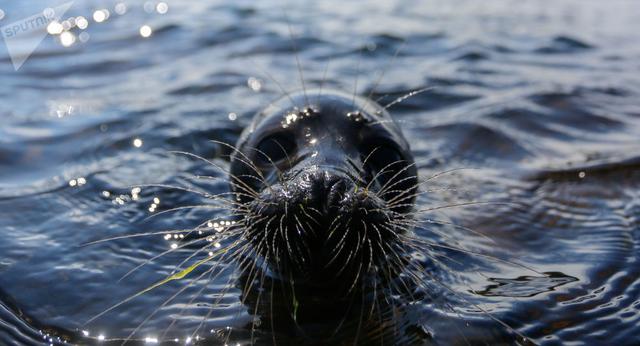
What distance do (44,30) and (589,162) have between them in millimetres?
6171

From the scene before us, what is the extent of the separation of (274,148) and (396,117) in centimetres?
268

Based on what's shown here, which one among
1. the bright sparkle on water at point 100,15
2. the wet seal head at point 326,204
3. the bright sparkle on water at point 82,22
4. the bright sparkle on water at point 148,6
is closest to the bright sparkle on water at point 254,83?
the bright sparkle on water at point 82,22

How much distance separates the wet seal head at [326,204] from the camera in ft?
9.04

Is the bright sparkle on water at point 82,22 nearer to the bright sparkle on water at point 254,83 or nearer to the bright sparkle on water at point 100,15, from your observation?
the bright sparkle on water at point 100,15

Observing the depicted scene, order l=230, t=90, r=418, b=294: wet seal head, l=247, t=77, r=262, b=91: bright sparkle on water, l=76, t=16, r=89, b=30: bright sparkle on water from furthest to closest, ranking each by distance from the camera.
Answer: l=76, t=16, r=89, b=30: bright sparkle on water
l=247, t=77, r=262, b=91: bright sparkle on water
l=230, t=90, r=418, b=294: wet seal head

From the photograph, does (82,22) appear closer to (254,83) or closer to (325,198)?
(254,83)

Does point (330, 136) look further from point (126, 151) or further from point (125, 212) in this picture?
point (126, 151)

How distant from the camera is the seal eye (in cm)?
365

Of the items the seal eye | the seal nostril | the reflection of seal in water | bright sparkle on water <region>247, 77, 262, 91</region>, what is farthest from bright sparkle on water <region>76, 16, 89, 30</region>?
the seal nostril

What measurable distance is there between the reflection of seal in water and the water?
31cm

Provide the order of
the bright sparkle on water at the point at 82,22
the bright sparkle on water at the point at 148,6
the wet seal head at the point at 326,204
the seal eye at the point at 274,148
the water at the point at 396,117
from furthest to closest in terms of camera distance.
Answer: the bright sparkle on water at the point at 148,6, the bright sparkle on water at the point at 82,22, the seal eye at the point at 274,148, the water at the point at 396,117, the wet seal head at the point at 326,204

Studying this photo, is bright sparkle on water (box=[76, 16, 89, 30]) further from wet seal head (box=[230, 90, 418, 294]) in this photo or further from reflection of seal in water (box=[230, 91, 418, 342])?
wet seal head (box=[230, 90, 418, 294])

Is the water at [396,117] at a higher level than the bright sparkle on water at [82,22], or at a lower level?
lower

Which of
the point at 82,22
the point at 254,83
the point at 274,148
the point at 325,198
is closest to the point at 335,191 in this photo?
the point at 325,198
